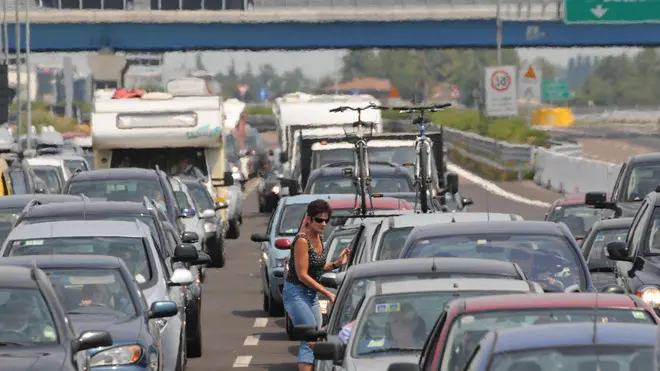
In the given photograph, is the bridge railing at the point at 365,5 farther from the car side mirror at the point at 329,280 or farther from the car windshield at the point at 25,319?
the car windshield at the point at 25,319

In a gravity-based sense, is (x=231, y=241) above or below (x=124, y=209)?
below

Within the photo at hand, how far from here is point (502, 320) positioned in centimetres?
949

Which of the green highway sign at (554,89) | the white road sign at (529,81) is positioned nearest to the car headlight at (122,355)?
the white road sign at (529,81)

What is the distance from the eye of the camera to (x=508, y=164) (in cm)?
5988

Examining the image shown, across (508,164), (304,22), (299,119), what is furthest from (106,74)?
(299,119)

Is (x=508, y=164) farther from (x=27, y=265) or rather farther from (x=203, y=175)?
(x=27, y=265)

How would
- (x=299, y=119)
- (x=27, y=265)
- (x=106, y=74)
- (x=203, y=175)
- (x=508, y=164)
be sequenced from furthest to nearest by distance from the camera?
(x=106, y=74)
(x=508, y=164)
(x=299, y=119)
(x=203, y=175)
(x=27, y=265)

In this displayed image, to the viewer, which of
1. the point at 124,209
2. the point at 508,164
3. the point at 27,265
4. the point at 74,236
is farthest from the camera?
the point at 508,164

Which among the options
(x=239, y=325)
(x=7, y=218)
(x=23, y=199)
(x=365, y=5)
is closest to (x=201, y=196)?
(x=23, y=199)

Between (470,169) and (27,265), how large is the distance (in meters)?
56.1

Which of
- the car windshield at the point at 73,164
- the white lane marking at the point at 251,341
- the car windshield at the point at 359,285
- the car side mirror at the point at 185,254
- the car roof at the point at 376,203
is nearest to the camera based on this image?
the car windshield at the point at 359,285

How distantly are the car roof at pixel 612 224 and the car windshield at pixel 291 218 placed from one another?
4.12m

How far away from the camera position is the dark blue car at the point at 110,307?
523 inches

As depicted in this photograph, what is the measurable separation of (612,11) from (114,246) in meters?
62.8
